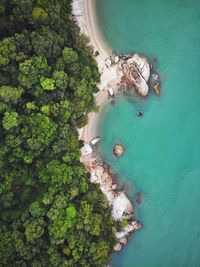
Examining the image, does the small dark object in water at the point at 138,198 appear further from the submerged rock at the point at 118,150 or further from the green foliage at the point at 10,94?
the green foliage at the point at 10,94

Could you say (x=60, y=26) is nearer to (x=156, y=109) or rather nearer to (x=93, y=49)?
(x=93, y=49)

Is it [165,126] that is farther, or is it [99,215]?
[165,126]

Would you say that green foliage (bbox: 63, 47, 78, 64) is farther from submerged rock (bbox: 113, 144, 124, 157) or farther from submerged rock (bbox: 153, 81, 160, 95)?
submerged rock (bbox: 113, 144, 124, 157)

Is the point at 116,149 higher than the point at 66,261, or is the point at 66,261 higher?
the point at 116,149

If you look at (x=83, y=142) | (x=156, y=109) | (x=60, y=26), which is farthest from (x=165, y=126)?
(x=60, y=26)

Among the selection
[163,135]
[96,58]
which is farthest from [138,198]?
[96,58]
